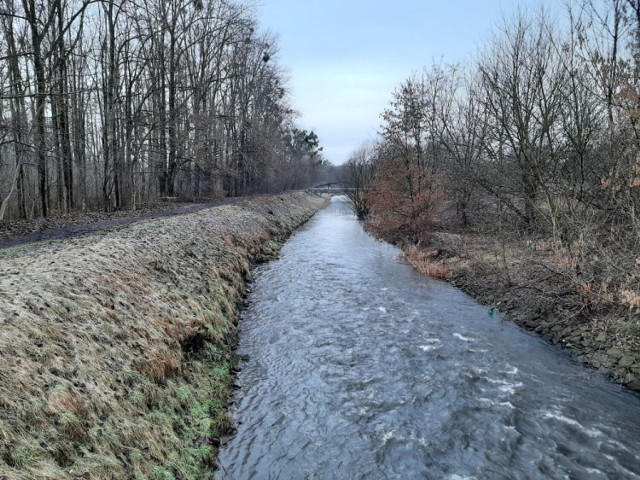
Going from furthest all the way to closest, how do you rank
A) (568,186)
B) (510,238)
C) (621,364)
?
(510,238) → (568,186) → (621,364)

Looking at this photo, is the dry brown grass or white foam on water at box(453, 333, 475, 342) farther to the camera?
the dry brown grass

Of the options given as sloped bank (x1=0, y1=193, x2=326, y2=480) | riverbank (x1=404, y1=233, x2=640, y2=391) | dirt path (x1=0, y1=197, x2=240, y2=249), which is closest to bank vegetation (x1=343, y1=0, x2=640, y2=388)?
riverbank (x1=404, y1=233, x2=640, y2=391)

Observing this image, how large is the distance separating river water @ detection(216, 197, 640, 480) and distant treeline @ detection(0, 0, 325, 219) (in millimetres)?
9551

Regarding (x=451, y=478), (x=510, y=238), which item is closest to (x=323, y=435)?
(x=451, y=478)

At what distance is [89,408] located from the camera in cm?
439

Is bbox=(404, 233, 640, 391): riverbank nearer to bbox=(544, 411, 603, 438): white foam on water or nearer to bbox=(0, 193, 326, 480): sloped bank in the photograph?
bbox=(544, 411, 603, 438): white foam on water

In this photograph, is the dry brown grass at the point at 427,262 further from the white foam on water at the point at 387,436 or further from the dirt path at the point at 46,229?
the dirt path at the point at 46,229

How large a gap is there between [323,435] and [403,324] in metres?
4.71

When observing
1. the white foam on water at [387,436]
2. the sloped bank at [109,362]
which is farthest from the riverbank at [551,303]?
the sloped bank at [109,362]

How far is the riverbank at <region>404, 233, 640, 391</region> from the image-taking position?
7324 mm

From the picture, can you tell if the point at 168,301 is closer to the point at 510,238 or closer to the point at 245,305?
the point at 245,305

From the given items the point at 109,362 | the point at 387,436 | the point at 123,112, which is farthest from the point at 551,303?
the point at 123,112

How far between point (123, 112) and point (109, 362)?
23.5 metres

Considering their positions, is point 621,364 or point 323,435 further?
point 621,364
